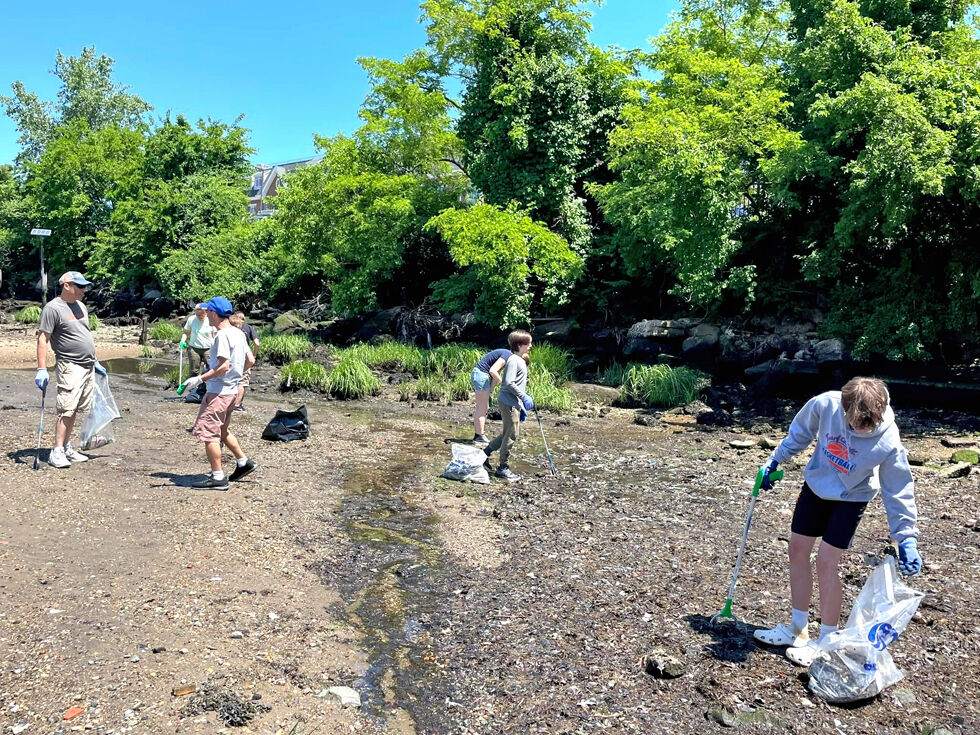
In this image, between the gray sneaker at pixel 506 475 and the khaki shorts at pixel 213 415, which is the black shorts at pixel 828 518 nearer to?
the gray sneaker at pixel 506 475

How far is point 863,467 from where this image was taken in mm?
4078

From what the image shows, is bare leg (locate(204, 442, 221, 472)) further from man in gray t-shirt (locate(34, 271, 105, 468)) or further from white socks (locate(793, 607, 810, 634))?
white socks (locate(793, 607, 810, 634))

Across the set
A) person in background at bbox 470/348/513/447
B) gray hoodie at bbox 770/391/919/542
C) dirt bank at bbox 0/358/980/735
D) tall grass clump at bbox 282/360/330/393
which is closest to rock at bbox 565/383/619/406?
tall grass clump at bbox 282/360/330/393

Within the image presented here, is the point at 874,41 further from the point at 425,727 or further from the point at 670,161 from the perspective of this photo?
the point at 425,727

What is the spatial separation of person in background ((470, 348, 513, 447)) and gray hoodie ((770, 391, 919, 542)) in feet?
16.7

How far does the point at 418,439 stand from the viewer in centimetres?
1235

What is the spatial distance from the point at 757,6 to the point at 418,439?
17201 mm

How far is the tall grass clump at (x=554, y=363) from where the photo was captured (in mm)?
18312

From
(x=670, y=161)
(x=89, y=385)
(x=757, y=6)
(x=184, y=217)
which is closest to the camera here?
(x=89, y=385)

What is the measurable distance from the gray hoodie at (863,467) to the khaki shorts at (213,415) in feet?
17.9

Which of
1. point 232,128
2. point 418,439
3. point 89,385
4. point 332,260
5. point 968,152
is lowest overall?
point 418,439

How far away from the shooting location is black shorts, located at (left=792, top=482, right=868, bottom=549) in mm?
4195

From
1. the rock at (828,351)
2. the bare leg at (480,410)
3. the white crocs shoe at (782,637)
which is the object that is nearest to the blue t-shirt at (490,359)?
→ the bare leg at (480,410)

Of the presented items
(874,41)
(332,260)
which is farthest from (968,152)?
(332,260)
